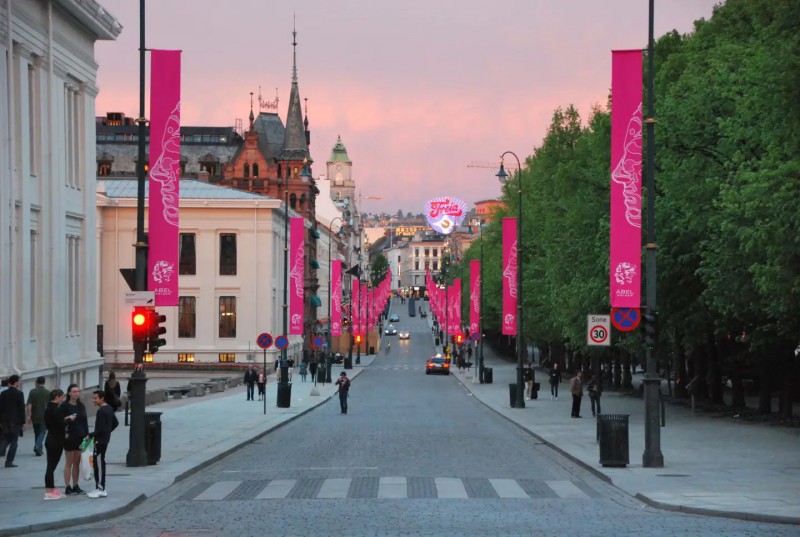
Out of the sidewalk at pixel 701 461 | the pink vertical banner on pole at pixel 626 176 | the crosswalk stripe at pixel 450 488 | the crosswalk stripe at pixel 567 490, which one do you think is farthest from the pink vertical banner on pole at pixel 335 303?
the crosswalk stripe at pixel 567 490

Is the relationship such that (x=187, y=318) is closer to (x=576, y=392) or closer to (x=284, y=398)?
(x=284, y=398)

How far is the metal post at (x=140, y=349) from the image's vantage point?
2392 centimetres

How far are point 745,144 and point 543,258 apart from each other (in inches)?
1434

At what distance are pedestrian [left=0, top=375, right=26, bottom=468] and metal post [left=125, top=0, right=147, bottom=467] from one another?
6.98 ft

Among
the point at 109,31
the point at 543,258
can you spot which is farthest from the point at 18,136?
the point at 543,258

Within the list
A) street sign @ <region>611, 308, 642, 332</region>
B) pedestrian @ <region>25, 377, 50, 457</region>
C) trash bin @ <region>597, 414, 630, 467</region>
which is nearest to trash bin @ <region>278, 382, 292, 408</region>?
pedestrian @ <region>25, 377, 50, 457</region>

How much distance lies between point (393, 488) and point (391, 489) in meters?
0.16

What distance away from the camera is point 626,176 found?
24.3 m

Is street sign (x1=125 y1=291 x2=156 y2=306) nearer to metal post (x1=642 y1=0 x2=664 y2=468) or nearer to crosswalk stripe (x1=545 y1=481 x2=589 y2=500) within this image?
crosswalk stripe (x1=545 y1=481 x2=589 y2=500)

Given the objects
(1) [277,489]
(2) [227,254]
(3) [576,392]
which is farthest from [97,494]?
(2) [227,254]

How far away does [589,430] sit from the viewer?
122ft

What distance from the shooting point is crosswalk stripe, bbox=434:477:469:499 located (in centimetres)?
2067

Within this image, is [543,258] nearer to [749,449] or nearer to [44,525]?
[749,449]

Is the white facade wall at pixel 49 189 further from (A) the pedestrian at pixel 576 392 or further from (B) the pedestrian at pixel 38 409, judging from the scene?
(A) the pedestrian at pixel 576 392
